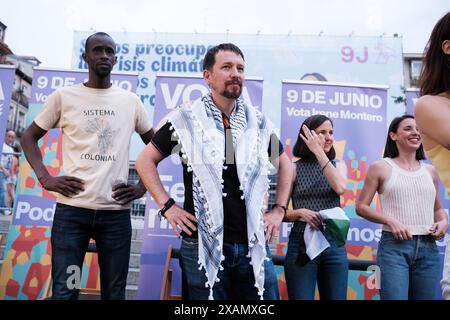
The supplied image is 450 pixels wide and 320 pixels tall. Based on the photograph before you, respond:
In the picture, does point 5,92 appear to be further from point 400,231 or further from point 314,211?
point 400,231

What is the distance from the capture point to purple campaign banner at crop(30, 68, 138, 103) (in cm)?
397

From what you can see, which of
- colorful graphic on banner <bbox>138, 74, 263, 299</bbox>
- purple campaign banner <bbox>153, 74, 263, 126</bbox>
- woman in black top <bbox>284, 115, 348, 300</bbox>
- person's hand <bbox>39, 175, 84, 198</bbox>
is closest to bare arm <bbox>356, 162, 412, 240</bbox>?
woman in black top <bbox>284, 115, 348, 300</bbox>

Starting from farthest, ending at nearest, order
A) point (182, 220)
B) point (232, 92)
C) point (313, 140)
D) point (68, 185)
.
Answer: point (313, 140), point (68, 185), point (232, 92), point (182, 220)

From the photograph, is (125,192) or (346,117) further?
(346,117)

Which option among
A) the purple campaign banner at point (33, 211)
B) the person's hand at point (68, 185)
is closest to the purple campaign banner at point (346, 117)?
the person's hand at point (68, 185)

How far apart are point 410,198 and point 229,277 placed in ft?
4.63

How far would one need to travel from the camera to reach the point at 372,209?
2543mm

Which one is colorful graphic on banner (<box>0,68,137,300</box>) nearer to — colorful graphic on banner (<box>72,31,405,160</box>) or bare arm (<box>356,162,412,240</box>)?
bare arm (<box>356,162,412,240</box>)

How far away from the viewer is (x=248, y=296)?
5.26 feet

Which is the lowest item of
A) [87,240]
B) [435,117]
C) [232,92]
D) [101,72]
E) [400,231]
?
[87,240]

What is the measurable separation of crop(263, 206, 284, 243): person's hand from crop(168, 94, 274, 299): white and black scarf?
0.11 feet

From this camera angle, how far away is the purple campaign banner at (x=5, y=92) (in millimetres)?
3810

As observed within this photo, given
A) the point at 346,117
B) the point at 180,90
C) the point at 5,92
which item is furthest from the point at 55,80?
the point at 346,117

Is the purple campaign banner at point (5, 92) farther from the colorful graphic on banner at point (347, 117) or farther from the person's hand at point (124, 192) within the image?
the colorful graphic on banner at point (347, 117)
